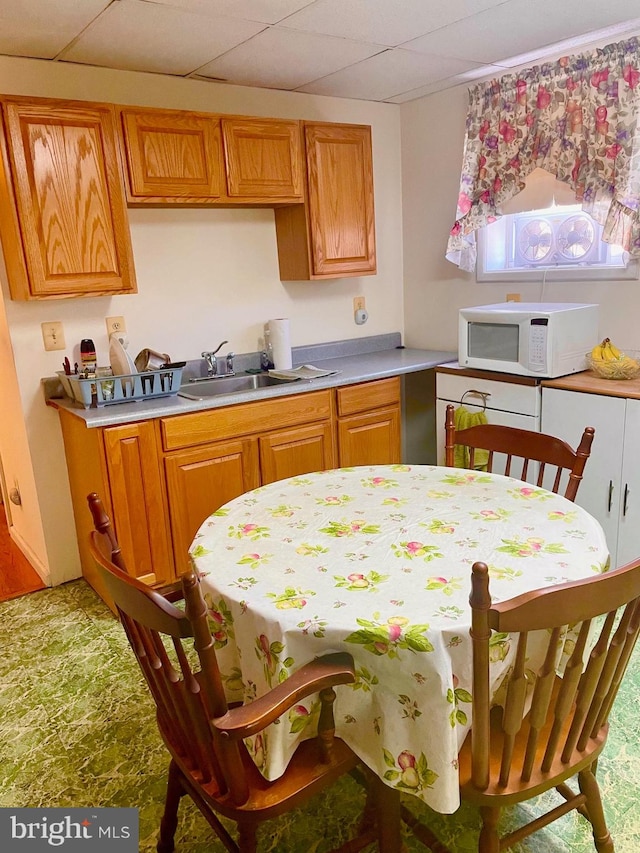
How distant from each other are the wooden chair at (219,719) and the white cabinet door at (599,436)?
5.64ft

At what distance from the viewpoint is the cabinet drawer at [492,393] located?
9.55 feet

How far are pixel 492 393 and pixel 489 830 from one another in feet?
6.85

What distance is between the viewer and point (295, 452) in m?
3.12

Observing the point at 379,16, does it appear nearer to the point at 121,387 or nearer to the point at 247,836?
the point at 121,387

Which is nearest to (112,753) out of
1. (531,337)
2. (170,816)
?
(170,816)

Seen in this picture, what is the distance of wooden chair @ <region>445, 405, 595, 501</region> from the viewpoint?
1.92 meters

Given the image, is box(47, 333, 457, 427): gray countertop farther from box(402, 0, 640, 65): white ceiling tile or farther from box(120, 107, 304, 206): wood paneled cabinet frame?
box(402, 0, 640, 65): white ceiling tile

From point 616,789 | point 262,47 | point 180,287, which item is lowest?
point 616,789

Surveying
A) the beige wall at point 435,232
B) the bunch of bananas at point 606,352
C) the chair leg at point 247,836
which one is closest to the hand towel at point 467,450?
the bunch of bananas at point 606,352

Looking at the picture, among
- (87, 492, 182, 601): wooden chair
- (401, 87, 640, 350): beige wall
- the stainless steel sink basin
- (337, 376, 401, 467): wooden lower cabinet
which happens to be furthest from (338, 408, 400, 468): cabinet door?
(87, 492, 182, 601): wooden chair

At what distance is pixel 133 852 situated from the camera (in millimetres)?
1562

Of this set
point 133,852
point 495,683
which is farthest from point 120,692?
point 495,683

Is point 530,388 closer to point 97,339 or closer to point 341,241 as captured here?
point 341,241

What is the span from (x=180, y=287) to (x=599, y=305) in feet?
6.56
